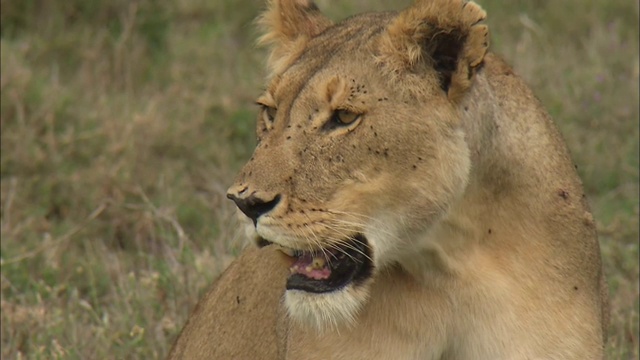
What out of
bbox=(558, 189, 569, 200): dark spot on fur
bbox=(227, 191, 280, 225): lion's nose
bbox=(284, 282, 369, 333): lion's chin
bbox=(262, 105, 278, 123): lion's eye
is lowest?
bbox=(284, 282, 369, 333): lion's chin

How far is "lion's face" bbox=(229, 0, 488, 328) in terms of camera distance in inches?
123

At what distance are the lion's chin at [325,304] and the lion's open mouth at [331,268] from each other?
0.7 inches

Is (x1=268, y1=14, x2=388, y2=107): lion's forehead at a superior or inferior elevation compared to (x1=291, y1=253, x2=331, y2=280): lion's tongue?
superior

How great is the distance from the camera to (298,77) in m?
3.30

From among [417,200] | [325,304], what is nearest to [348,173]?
[417,200]

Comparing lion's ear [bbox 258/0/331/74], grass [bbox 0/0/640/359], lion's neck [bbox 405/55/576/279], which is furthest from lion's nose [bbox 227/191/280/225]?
grass [bbox 0/0/640/359]

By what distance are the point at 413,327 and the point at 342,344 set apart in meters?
0.17

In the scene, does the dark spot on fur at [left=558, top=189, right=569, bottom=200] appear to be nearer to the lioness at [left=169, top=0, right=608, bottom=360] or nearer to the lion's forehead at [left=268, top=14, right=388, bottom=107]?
the lioness at [left=169, top=0, right=608, bottom=360]

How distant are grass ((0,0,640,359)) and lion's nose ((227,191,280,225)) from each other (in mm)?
1652

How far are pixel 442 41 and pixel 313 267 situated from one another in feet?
1.89

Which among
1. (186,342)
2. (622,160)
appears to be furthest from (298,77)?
(622,160)

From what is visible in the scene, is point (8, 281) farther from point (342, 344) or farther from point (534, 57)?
point (534, 57)

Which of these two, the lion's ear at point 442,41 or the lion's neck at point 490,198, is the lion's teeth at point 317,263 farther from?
the lion's ear at point 442,41

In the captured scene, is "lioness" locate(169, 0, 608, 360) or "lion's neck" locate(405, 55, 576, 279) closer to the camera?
"lioness" locate(169, 0, 608, 360)
